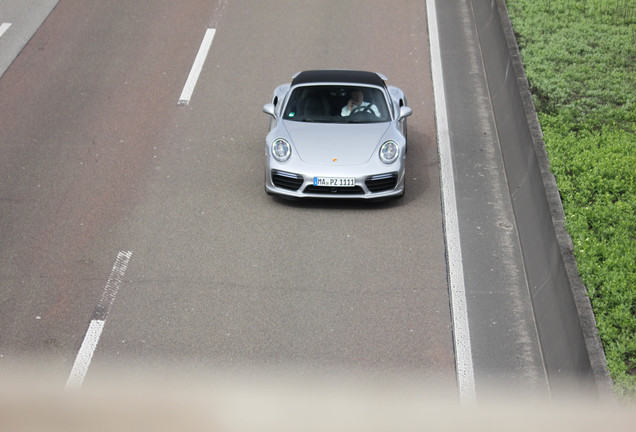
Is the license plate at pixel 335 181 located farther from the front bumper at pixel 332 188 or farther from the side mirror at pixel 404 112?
the side mirror at pixel 404 112

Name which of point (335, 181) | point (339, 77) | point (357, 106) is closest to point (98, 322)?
point (335, 181)

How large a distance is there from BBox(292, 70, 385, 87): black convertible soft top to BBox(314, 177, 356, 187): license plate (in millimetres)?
1859

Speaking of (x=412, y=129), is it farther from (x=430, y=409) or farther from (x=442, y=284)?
(x=430, y=409)

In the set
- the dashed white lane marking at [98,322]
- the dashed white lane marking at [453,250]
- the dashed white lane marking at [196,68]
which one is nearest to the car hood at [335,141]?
the dashed white lane marking at [453,250]

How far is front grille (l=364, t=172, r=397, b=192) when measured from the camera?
987 cm

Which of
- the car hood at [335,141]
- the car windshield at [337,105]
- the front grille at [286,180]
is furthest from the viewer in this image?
the car windshield at [337,105]

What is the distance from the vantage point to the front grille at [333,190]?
32.3 ft

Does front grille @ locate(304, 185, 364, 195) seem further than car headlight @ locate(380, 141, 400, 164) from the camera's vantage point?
No

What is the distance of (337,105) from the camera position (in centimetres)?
1079

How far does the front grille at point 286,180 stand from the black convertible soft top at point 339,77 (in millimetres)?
1726

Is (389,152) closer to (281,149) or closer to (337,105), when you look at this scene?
(337,105)

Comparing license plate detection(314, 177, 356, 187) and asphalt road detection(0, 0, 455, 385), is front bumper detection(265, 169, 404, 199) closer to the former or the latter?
license plate detection(314, 177, 356, 187)

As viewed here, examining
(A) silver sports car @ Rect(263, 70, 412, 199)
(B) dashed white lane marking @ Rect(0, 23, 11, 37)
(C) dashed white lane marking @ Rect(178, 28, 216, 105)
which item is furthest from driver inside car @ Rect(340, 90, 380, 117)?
(B) dashed white lane marking @ Rect(0, 23, 11, 37)

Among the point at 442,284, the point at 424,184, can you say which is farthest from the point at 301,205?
the point at 442,284
